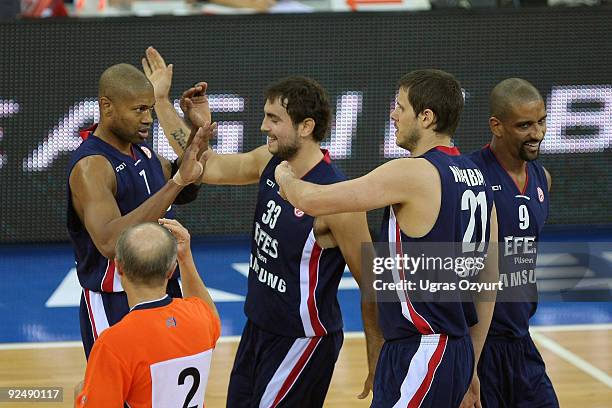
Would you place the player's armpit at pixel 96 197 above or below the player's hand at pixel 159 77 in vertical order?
below

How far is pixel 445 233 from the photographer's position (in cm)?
442

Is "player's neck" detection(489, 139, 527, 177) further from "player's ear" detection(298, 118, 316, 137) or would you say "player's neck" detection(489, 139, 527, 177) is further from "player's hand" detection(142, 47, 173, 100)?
"player's hand" detection(142, 47, 173, 100)

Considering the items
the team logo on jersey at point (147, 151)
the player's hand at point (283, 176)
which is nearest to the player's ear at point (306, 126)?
the player's hand at point (283, 176)

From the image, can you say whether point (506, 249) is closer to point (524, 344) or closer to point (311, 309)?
point (524, 344)

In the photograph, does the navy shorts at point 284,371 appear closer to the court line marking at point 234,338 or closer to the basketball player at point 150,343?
the basketball player at point 150,343

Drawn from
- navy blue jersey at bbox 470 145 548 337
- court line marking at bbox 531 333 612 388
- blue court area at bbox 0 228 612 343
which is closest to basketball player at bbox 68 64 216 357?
navy blue jersey at bbox 470 145 548 337

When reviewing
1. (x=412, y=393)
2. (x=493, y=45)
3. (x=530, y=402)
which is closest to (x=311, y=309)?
(x=412, y=393)

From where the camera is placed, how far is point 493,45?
34.5 feet

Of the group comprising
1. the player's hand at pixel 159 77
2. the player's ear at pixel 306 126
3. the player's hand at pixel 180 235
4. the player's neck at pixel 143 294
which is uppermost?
the player's hand at pixel 159 77

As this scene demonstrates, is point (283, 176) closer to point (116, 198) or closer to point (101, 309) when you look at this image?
point (116, 198)

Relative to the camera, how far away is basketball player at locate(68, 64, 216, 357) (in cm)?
514

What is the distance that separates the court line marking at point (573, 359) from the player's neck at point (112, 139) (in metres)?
3.67

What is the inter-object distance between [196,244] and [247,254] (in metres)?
0.59

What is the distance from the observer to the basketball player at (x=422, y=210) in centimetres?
439
